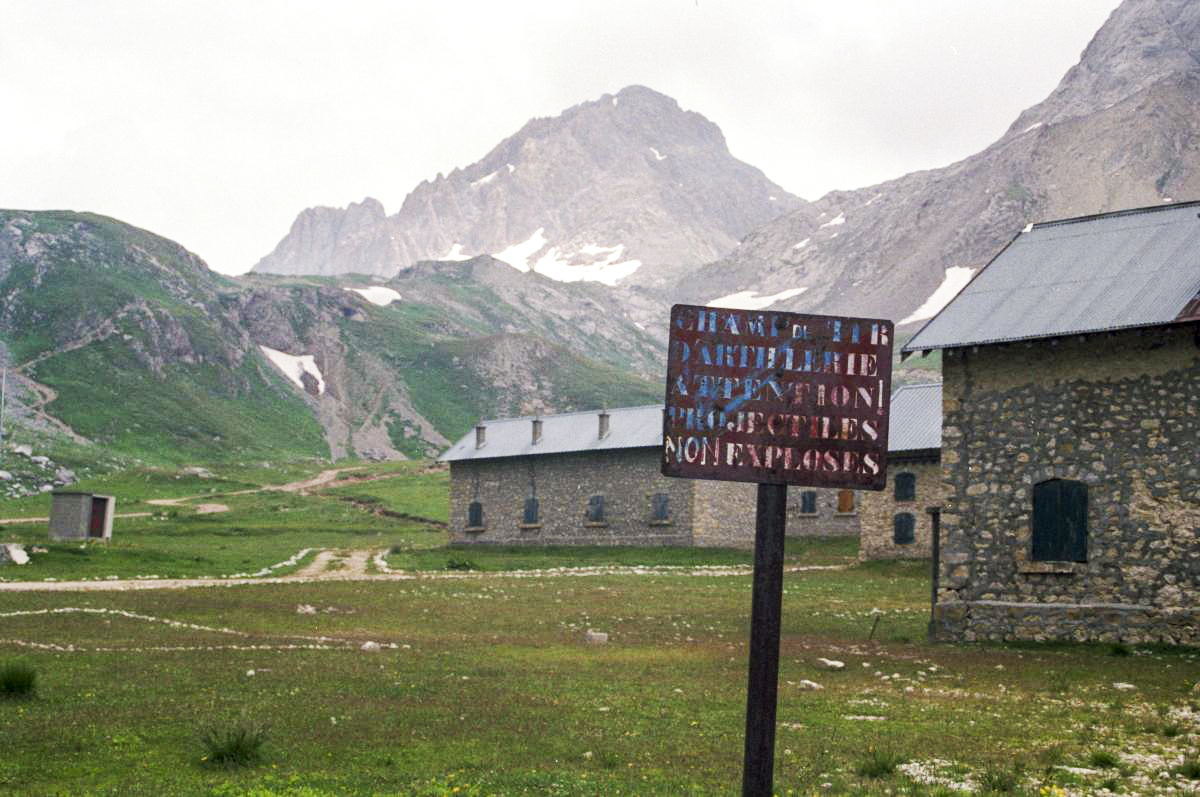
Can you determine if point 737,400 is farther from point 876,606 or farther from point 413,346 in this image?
point 413,346

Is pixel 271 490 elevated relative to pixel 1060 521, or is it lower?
lower

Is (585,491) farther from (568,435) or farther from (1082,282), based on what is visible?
(1082,282)

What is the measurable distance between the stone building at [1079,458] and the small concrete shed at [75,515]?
137 ft

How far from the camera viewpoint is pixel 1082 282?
28891 millimetres

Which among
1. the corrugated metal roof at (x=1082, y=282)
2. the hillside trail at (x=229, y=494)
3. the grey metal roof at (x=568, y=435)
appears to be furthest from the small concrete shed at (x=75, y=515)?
the corrugated metal roof at (x=1082, y=282)

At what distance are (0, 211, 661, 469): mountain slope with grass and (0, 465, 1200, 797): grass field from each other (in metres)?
88.4

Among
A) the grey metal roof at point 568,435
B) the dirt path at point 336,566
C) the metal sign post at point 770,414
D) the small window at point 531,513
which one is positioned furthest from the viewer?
the small window at point 531,513

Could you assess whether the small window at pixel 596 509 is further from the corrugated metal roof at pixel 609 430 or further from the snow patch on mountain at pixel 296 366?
the snow patch on mountain at pixel 296 366

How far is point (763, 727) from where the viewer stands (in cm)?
808

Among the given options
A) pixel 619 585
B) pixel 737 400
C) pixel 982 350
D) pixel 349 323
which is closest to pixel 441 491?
pixel 619 585

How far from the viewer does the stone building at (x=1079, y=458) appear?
25.4m

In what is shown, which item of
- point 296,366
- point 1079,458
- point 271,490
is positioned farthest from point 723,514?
point 296,366

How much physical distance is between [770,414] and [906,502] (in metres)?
44.9

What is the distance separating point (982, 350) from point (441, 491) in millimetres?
72123
